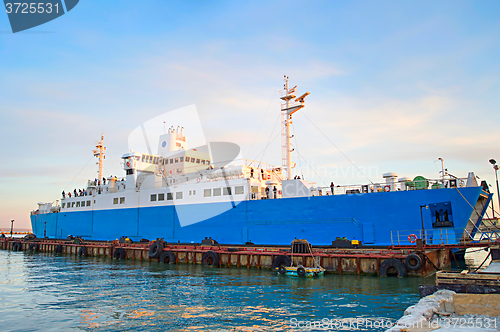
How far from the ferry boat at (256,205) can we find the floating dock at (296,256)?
1.75 meters

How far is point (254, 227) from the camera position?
23672mm

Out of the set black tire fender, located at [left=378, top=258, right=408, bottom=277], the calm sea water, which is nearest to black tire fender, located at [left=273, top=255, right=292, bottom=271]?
the calm sea water

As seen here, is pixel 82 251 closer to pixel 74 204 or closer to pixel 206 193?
pixel 74 204

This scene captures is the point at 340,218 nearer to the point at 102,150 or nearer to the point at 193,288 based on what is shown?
the point at 193,288

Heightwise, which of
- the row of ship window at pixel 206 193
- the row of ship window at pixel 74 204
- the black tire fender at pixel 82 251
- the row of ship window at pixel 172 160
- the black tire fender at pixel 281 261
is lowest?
the black tire fender at pixel 82 251

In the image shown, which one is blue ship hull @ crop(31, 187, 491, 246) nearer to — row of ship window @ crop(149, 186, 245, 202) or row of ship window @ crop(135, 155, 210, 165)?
row of ship window @ crop(149, 186, 245, 202)

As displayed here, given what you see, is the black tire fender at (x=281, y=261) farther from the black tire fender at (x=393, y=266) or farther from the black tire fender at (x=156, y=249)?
the black tire fender at (x=156, y=249)

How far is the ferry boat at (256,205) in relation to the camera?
18.7 m

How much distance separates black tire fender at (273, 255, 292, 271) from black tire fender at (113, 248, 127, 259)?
558 inches

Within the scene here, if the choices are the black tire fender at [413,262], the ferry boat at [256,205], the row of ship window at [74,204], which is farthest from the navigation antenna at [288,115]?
the row of ship window at [74,204]

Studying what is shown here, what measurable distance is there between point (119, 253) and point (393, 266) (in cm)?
2083

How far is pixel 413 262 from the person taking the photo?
15766 millimetres

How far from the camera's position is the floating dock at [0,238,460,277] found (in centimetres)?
A: 1616

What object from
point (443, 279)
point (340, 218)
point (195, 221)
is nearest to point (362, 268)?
point (340, 218)
